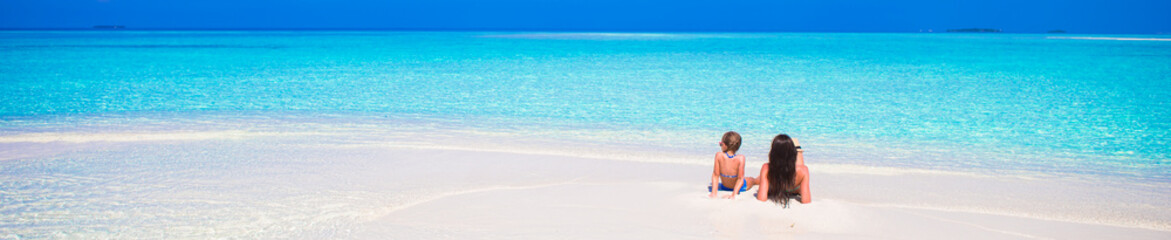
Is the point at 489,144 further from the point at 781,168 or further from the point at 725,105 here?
the point at 725,105

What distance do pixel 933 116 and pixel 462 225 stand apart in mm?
8215

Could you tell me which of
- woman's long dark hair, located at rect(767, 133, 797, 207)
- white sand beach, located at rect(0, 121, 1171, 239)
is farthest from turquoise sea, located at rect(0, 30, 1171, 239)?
woman's long dark hair, located at rect(767, 133, 797, 207)

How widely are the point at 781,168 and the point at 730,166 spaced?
308 mm

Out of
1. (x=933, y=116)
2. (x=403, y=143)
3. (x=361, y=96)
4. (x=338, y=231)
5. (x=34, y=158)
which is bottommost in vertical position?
(x=338, y=231)

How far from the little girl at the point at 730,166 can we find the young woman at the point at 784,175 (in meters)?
0.12

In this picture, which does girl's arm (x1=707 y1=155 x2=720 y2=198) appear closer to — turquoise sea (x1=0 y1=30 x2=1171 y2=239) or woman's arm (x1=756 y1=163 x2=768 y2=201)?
turquoise sea (x1=0 y1=30 x2=1171 y2=239)

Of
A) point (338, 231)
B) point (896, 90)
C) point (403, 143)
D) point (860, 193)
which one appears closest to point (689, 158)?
point (860, 193)

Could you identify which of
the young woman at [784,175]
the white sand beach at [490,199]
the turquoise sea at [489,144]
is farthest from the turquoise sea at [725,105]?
the young woman at [784,175]

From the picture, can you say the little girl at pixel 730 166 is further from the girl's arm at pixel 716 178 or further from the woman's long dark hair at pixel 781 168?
the woman's long dark hair at pixel 781 168

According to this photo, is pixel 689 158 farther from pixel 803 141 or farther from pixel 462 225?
pixel 462 225

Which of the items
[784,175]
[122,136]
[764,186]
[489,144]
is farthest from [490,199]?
[122,136]

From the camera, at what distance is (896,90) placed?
49.3ft

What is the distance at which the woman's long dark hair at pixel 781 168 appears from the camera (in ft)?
13.7

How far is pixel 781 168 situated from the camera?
4246 mm
